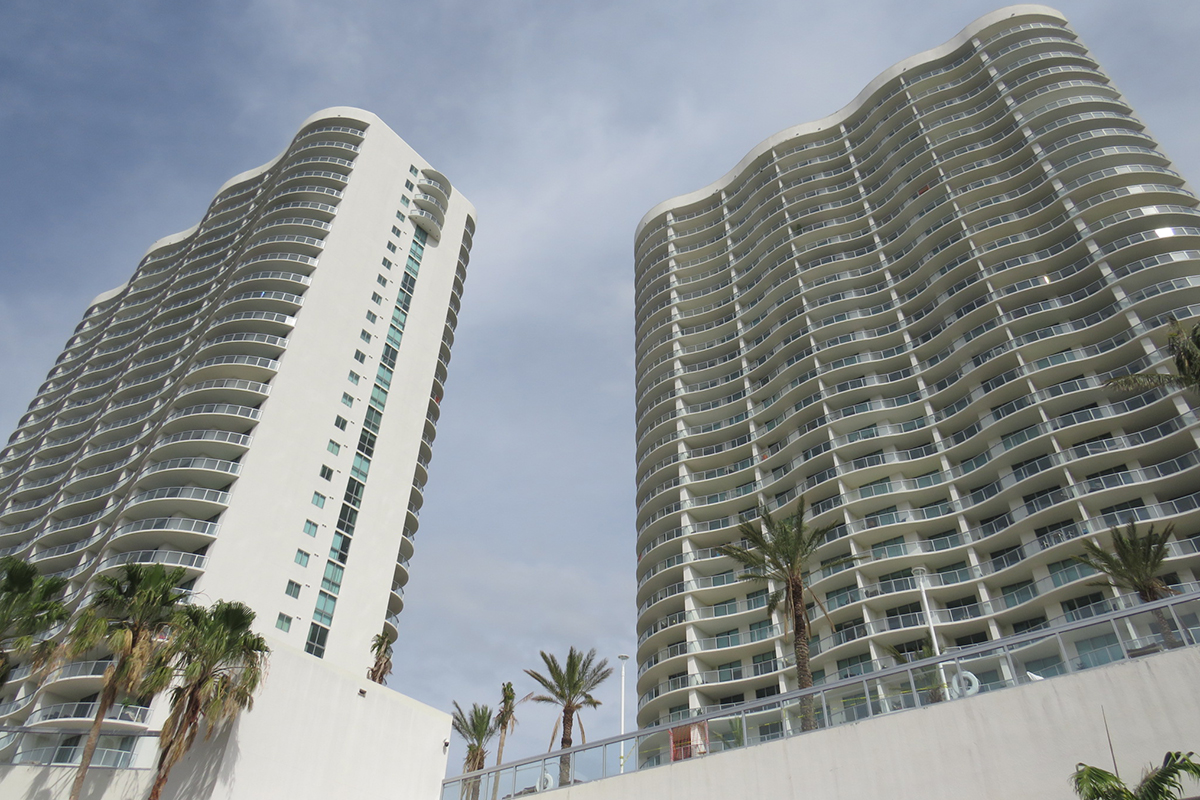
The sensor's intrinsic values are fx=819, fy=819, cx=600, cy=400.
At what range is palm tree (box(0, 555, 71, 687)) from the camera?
88.7ft

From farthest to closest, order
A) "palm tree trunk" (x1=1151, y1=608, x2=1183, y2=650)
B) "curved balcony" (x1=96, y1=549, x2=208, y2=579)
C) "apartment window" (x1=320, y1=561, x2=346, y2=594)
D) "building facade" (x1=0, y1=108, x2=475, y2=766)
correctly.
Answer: "apartment window" (x1=320, y1=561, x2=346, y2=594)
"building facade" (x1=0, y1=108, x2=475, y2=766)
"curved balcony" (x1=96, y1=549, x2=208, y2=579)
"palm tree trunk" (x1=1151, y1=608, x2=1183, y2=650)

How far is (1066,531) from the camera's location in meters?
47.1

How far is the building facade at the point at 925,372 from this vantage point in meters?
49.4

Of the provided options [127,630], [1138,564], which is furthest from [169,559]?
[1138,564]

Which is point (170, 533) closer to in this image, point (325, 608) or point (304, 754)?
point (325, 608)

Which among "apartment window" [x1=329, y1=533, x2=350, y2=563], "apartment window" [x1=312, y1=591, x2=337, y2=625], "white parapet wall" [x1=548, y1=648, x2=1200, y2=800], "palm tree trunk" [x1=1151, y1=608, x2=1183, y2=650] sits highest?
"apartment window" [x1=329, y1=533, x2=350, y2=563]

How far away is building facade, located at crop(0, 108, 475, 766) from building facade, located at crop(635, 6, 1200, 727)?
22.3 meters

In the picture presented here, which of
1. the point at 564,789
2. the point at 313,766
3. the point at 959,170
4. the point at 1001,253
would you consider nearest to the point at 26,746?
the point at 313,766

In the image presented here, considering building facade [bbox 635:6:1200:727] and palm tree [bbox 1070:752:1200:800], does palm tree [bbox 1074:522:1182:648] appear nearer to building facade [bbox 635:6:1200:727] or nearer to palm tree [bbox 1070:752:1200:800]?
building facade [bbox 635:6:1200:727]

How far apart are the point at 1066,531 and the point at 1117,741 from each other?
31.9m

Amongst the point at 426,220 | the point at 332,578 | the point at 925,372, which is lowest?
the point at 332,578

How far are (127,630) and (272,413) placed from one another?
35.0 meters

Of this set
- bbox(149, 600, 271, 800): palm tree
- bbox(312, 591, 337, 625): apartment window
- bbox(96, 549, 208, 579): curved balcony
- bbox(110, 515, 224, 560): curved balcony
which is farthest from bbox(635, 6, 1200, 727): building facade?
bbox(110, 515, 224, 560): curved balcony

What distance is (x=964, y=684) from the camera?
2153cm
